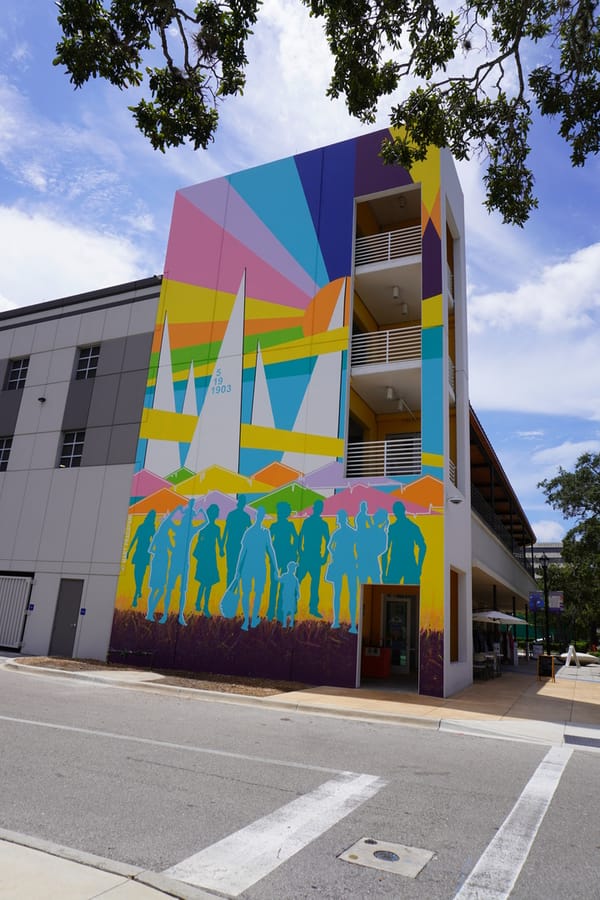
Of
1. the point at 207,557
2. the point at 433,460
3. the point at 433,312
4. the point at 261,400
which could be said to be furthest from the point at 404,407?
the point at 207,557

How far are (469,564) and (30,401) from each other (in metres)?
18.1

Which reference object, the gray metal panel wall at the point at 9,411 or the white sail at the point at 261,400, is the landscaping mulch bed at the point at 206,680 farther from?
the gray metal panel wall at the point at 9,411

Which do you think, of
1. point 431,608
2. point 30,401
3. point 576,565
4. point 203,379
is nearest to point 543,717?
point 431,608

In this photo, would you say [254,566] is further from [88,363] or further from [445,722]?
[88,363]

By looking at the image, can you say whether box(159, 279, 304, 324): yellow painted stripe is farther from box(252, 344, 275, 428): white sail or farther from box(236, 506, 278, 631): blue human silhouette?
box(236, 506, 278, 631): blue human silhouette

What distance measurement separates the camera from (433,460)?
53.2 feet

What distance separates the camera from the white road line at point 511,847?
161 inches

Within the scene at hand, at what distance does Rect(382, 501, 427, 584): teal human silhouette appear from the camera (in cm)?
1564

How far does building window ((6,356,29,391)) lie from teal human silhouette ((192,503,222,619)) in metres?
11.9

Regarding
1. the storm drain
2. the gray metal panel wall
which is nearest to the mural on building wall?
the gray metal panel wall

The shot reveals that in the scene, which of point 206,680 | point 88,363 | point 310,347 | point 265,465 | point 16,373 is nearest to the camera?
point 206,680

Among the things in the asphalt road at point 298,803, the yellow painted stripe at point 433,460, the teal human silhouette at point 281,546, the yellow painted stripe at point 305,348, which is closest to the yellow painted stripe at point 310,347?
the yellow painted stripe at point 305,348

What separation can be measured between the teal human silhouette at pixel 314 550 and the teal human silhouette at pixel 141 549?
5.57 metres

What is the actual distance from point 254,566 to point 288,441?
3867 millimetres
